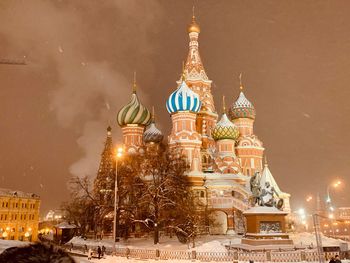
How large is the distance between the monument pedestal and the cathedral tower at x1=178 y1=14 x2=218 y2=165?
23.7 meters

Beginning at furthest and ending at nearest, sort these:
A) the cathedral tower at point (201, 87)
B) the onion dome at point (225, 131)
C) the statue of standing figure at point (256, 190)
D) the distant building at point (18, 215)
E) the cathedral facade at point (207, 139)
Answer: the distant building at point (18, 215)
the cathedral tower at point (201, 87)
the onion dome at point (225, 131)
the cathedral facade at point (207, 139)
the statue of standing figure at point (256, 190)

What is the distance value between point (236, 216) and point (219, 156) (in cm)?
1141

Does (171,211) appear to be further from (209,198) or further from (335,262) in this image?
(335,262)

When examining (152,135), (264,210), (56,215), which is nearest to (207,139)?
(152,135)

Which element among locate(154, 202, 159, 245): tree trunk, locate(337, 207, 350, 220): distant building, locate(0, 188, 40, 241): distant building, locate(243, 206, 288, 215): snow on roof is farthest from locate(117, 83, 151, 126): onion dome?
locate(337, 207, 350, 220): distant building

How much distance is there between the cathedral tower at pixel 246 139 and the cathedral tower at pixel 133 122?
14584 mm

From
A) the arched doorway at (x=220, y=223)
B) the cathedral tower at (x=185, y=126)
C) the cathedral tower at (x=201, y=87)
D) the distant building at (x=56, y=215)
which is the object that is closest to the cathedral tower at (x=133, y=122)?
the cathedral tower at (x=185, y=126)

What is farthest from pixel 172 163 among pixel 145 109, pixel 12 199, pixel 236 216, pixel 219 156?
pixel 12 199

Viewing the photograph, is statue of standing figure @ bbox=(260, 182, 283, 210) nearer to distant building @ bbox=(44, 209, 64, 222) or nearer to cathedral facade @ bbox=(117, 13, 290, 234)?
cathedral facade @ bbox=(117, 13, 290, 234)

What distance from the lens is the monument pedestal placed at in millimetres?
23000

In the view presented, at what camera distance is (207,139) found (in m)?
50.1

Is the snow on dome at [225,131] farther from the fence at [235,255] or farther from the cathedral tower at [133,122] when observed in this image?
the fence at [235,255]

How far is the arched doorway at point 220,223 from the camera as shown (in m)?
37.5

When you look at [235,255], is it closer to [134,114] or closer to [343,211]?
[134,114]
